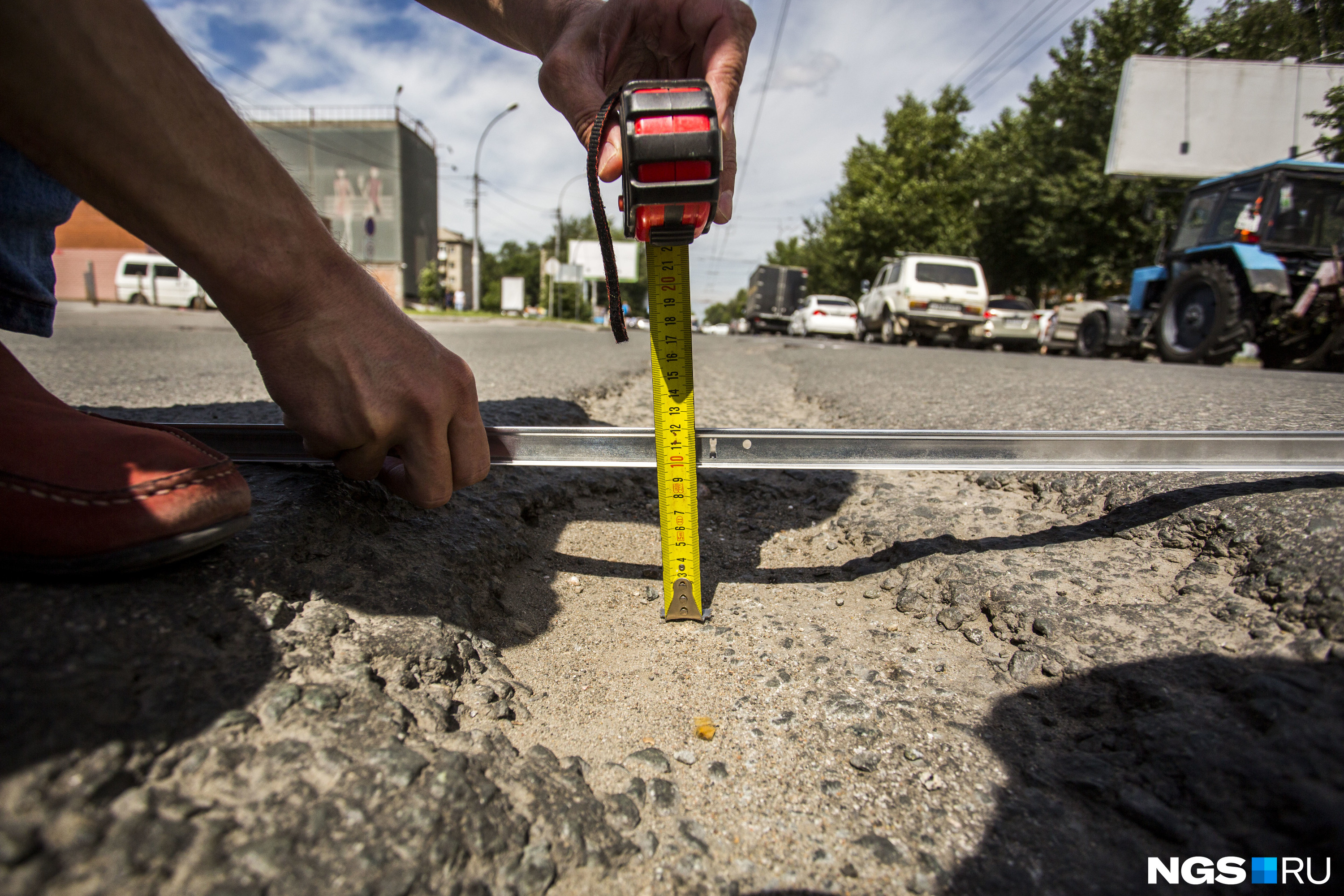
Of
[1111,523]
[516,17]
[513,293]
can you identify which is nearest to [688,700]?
[1111,523]

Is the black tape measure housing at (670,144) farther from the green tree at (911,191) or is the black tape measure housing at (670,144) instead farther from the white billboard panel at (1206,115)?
the green tree at (911,191)

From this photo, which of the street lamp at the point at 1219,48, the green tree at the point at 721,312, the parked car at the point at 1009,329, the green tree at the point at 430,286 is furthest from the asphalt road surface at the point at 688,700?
the green tree at the point at 721,312

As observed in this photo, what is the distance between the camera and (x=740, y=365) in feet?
18.7

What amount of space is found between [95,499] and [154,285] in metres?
25.2

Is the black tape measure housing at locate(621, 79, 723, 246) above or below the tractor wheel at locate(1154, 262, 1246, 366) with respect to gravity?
below

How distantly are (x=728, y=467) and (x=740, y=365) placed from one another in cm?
427

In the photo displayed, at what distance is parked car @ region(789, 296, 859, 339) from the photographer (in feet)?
61.0

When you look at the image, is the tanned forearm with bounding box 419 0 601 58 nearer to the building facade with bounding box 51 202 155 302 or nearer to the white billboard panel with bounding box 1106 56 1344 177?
the white billboard panel with bounding box 1106 56 1344 177

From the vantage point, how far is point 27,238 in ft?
3.86

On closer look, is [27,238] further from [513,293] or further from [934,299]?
[513,293]

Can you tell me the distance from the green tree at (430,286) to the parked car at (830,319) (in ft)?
97.3

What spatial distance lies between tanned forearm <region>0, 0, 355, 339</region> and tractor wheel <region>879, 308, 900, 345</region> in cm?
1415

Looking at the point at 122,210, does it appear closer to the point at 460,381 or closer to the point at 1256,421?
the point at 460,381

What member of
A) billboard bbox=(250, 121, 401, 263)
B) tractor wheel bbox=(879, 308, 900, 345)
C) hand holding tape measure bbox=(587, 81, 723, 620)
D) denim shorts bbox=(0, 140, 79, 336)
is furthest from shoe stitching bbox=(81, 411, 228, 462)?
billboard bbox=(250, 121, 401, 263)
